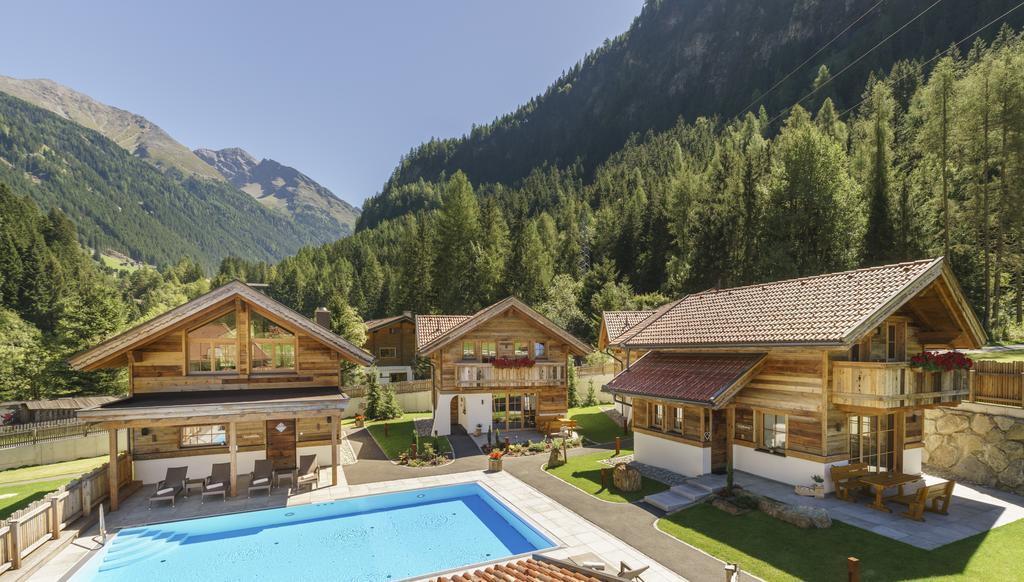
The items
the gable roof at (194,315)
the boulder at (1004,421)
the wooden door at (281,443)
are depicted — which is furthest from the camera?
the wooden door at (281,443)

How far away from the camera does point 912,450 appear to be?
52.7 ft

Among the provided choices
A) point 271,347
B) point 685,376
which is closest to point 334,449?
point 271,347

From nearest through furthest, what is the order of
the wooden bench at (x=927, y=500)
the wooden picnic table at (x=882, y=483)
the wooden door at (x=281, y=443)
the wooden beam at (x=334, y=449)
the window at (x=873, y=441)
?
the wooden bench at (x=927, y=500) → the wooden picnic table at (x=882, y=483) → the window at (x=873, y=441) → the wooden beam at (x=334, y=449) → the wooden door at (x=281, y=443)

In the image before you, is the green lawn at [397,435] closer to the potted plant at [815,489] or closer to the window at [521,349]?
the window at [521,349]

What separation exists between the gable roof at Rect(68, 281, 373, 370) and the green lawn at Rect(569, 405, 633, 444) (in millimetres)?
12630

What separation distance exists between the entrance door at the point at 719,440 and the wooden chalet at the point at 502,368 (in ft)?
33.5

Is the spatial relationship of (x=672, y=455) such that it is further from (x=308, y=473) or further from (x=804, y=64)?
(x=804, y=64)

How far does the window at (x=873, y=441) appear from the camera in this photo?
15.0 meters

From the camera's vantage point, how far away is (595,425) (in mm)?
27484

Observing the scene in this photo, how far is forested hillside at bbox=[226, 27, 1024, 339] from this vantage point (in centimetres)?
2795

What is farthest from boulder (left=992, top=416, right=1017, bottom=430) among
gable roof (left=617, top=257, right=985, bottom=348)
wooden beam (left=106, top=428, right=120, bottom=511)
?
wooden beam (left=106, top=428, right=120, bottom=511)

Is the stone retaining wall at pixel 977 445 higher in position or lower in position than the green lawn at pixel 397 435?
higher

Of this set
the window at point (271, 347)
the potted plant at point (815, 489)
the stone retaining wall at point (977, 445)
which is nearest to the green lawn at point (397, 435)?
the window at point (271, 347)

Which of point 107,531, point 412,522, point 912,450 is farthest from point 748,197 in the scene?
point 107,531
